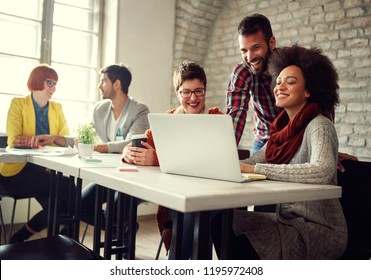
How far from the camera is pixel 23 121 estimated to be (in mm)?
2971

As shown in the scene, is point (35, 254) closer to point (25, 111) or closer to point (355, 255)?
point (355, 255)

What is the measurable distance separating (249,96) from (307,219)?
1.14 meters

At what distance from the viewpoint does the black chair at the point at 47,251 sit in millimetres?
1364

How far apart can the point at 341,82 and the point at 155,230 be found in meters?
2.14

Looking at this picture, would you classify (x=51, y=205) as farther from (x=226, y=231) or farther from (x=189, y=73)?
(x=226, y=231)

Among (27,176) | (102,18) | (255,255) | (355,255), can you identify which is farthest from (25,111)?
(355,255)

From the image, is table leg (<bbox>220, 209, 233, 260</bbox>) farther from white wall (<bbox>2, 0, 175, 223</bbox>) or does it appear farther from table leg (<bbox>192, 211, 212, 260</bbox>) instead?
white wall (<bbox>2, 0, 175, 223</bbox>)

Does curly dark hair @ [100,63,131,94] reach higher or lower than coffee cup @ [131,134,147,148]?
higher

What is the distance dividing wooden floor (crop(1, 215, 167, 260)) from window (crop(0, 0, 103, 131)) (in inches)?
44.9

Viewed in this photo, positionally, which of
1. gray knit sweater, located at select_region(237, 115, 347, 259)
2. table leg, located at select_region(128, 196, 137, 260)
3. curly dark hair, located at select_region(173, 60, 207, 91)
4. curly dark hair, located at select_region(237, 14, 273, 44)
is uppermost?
curly dark hair, located at select_region(237, 14, 273, 44)

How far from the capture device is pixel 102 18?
4.25 meters

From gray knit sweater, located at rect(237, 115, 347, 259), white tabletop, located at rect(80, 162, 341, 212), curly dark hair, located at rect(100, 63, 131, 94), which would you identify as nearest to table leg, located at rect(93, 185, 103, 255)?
white tabletop, located at rect(80, 162, 341, 212)

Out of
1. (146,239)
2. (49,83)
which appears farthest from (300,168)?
(146,239)

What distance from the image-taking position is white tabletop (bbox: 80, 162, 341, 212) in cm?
101
